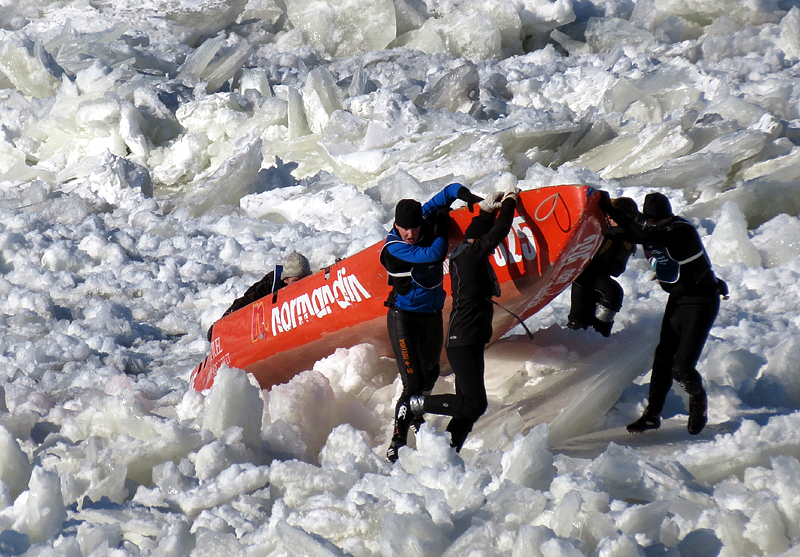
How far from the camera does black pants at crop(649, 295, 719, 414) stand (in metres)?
3.79

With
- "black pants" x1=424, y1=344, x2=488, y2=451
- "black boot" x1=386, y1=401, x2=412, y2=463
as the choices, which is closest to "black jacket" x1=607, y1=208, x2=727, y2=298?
"black pants" x1=424, y1=344, x2=488, y2=451

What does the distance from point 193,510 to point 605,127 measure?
7.04 meters

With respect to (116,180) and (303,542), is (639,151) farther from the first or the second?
(303,542)

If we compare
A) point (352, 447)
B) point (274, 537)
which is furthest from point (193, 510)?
point (352, 447)

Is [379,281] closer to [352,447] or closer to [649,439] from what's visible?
[352,447]

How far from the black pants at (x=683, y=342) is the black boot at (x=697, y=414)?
0.03 metres

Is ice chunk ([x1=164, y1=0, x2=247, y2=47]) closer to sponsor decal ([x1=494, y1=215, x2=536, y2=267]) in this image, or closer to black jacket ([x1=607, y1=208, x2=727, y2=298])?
sponsor decal ([x1=494, y1=215, x2=536, y2=267])

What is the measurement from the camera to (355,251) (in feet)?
22.7

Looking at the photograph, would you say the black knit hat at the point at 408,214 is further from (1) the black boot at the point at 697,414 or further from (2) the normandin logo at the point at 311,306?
(1) the black boot at the point at 697,414

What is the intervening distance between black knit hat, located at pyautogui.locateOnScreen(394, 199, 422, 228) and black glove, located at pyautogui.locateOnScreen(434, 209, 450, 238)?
1.07ft

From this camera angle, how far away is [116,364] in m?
5.61

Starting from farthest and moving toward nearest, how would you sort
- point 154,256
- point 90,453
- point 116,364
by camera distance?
point 154,256 → point 116,364 → point 90,453

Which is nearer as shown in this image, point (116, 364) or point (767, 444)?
point (767, 444)

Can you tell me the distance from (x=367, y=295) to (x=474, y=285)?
1227 millimetres
